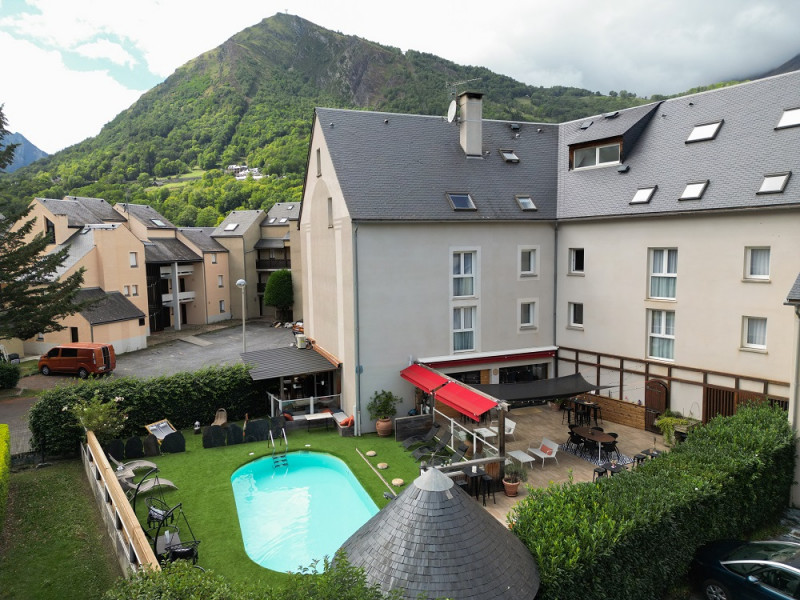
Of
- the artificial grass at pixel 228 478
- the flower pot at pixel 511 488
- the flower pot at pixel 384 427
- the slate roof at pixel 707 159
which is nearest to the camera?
the artificial grass at pixel 228 478

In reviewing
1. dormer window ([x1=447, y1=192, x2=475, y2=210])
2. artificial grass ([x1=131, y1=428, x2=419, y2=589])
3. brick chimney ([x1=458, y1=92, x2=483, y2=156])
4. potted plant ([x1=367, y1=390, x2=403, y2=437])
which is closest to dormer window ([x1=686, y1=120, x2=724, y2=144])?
brick chimney ([x1=458, y1=92, x2=483, y2=156])

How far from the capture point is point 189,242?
49.2 meters

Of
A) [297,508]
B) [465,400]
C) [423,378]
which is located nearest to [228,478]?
[297,508]

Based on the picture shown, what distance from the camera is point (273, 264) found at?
53.0m

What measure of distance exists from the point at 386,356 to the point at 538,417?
281 inches

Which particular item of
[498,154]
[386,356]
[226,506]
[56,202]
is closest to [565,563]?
[226,506]

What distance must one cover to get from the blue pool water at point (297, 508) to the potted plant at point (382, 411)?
2.47 metres

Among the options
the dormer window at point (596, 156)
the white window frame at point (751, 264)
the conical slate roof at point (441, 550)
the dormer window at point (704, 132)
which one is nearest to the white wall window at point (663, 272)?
the white window frame at point (751, 264)

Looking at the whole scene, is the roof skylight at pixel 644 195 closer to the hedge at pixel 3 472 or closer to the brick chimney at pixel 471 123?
the brick chimney at pixel 471 123

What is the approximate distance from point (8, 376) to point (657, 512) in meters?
31.9

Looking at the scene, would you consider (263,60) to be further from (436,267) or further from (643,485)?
(643,485)

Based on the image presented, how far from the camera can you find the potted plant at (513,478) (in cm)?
1494

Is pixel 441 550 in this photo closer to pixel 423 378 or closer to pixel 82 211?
pixel 423 378

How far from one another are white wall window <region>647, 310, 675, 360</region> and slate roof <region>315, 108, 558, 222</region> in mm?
6373
